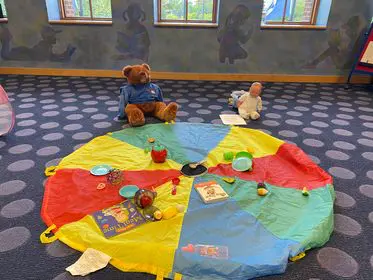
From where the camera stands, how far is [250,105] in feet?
7.84

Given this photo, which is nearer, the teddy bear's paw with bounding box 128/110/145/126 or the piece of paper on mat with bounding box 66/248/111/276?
the piece of paper on mat with bounding box 66/248/111/276

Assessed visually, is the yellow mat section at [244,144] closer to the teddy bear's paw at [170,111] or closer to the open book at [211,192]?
the open book at [211,192]

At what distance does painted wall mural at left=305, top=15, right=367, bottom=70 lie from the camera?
3.26 meters

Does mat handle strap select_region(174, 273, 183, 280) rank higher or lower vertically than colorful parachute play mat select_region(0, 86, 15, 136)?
lower

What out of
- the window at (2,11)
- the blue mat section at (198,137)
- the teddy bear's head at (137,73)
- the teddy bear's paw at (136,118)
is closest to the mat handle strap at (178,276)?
the blue mat section at (198,137)

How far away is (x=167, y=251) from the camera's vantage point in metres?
1.04

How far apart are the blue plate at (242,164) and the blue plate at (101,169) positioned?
0.66 m

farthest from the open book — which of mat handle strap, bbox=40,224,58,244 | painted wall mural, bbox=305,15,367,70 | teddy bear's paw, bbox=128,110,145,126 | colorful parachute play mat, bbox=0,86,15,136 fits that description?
painted wall mural, bbox=305,15,367,70

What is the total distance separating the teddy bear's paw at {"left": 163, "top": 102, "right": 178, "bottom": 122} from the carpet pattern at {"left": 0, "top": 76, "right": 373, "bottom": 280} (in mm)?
127

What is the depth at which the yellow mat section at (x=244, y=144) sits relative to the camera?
67.6 inches

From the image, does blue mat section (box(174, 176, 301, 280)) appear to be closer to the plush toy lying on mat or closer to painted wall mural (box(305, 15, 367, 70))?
the plush toy lying on mat

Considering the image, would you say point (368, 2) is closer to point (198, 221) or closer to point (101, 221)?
point (198, 221)

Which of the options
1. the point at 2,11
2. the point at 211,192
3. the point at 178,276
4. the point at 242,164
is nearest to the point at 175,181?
the point at 211,192

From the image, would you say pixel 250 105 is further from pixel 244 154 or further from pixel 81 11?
pixel 81 11
